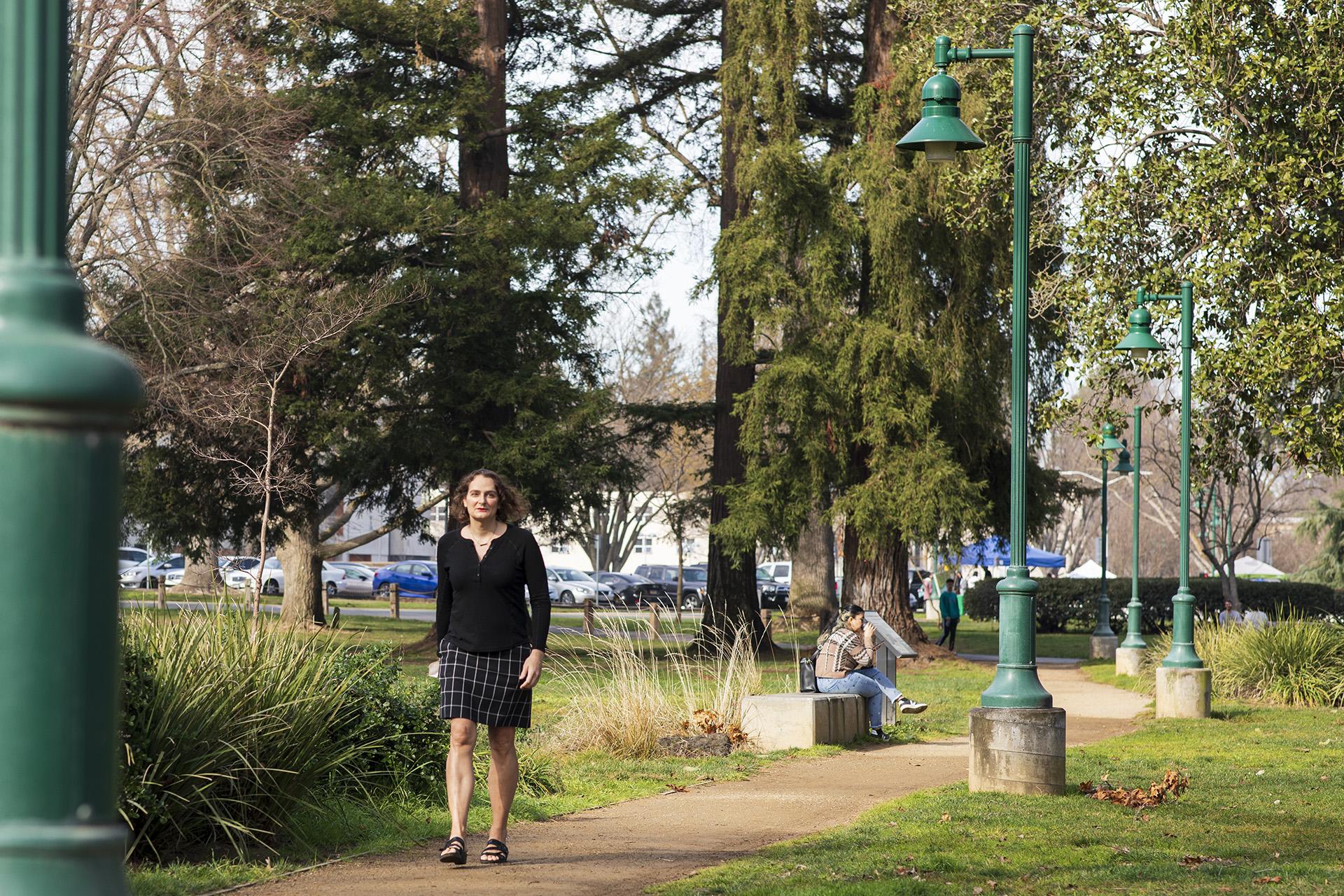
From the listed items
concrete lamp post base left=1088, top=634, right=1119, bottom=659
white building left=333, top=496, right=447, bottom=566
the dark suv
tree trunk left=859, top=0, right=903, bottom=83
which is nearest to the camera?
tree trunk left=859, top=0, right=903, bottom=83

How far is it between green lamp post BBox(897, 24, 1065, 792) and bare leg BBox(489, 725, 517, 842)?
3.73m

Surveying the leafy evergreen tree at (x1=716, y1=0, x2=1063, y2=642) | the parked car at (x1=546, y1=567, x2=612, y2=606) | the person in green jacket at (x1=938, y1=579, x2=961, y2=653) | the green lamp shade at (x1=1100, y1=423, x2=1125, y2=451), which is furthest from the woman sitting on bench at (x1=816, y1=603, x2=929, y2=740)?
the parked car at (x1=546, y1=567, x2=612, y2=606)

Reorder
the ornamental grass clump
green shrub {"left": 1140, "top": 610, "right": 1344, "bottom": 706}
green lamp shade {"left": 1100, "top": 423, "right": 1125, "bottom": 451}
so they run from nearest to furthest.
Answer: the ornamental grass clump
green shrub {"left": 1140, "top": 610, "right": 1344, "bottom": 706}
green lamp shade {"left": 1100, "top": 423, "right": 1125, "bottom": 451}

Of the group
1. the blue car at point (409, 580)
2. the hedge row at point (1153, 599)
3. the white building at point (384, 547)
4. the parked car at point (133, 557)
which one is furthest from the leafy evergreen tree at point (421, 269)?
the white building at point (384, 547)

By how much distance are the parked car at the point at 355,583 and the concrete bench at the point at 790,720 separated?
46851 mm

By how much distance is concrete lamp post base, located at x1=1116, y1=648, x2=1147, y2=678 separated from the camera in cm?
2375

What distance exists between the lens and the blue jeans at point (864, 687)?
1465 cm

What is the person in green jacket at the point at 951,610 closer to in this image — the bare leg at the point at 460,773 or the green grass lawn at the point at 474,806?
the green grass lawn at the point at 474,806

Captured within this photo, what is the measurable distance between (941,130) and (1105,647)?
21894 mm

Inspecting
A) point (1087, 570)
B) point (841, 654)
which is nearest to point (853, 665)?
point (841, 654)

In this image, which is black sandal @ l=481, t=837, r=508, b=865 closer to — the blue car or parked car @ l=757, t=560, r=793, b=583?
the blue car

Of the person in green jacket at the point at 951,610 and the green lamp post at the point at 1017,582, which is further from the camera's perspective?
the person in green jacket at the point at 951,610

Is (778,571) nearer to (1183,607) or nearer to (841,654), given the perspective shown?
(1183,607)

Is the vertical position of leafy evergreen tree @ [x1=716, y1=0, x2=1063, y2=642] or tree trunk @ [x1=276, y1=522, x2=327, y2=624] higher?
leafy evergreen tree @ [x1=716, y1=0, x2=1063, y2=642]
